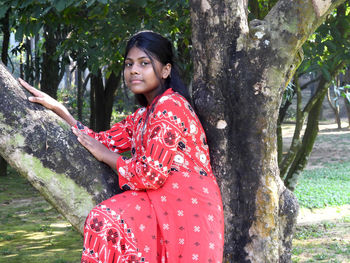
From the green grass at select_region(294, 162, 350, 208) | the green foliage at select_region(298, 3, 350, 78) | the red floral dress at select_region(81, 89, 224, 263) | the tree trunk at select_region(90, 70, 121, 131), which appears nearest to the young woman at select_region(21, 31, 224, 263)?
the red floral dress at select_region(81, 89, 224, 263)

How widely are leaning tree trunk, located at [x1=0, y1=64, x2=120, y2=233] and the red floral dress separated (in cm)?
11

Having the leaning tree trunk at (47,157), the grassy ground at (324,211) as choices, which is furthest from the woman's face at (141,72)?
the grassy ground at (324,211)

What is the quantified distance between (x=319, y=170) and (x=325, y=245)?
534 centimetres

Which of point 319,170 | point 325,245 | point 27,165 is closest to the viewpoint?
point 27,165

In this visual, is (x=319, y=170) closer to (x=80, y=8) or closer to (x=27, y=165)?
(x=80, y=8)

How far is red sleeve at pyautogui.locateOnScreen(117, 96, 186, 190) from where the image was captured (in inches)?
79.0

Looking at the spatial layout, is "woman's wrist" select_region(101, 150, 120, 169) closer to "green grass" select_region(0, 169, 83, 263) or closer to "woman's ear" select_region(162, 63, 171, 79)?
"woman's ear" select_region(162, 63, 171, 79)

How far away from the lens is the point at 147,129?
212cm

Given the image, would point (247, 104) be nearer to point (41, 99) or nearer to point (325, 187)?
point (41, 99)

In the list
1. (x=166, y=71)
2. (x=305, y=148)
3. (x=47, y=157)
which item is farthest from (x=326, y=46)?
(x=47, y=157)

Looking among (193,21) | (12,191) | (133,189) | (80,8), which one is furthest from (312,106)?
(12,191)

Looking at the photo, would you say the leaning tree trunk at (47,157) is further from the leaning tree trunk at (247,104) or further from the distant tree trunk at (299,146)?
the distant tree trunk at (299,146)

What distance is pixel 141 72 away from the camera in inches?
88.9

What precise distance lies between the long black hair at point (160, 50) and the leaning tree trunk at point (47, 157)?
1.74ft
